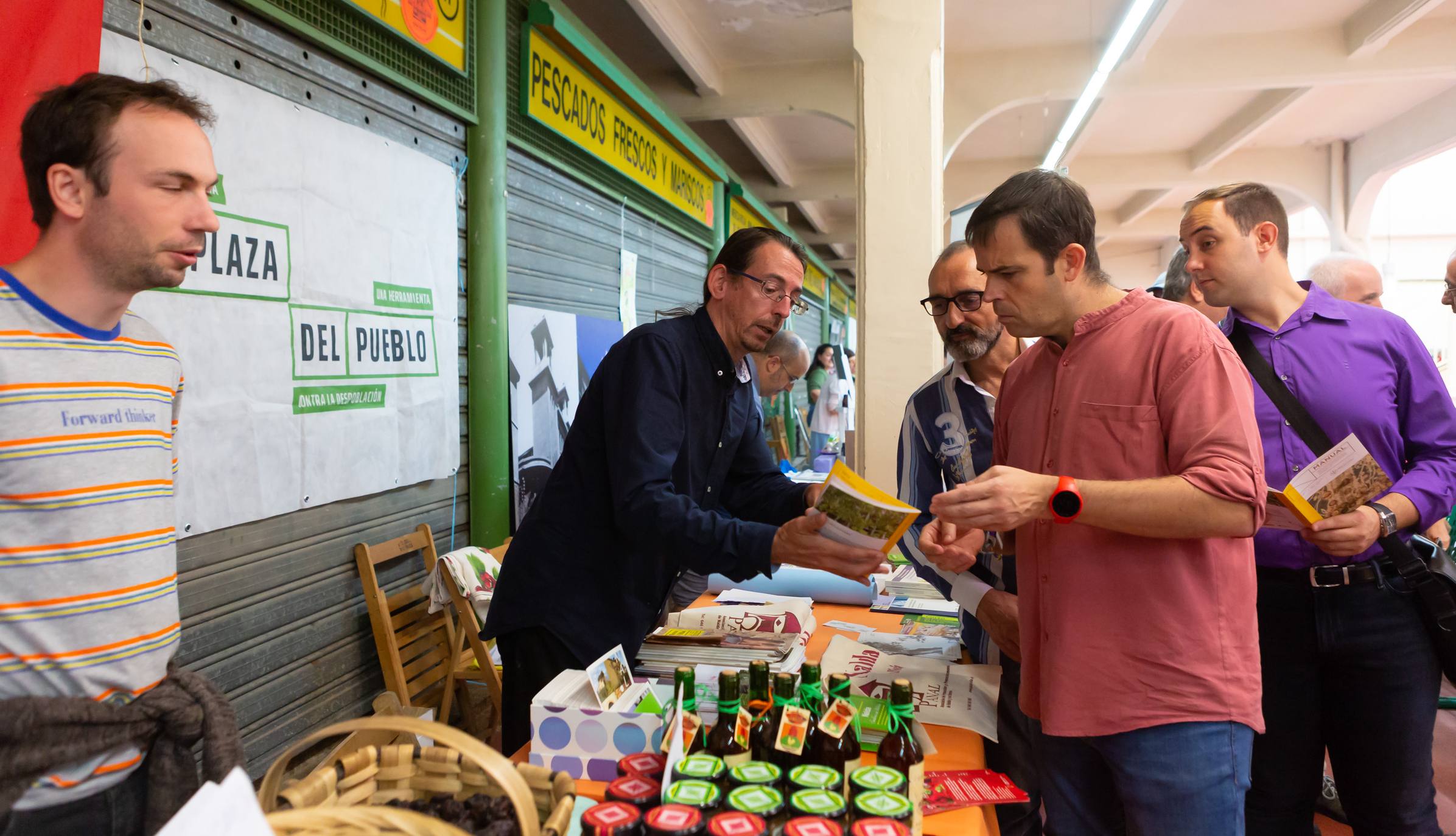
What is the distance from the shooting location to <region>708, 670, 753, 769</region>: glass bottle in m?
1.38

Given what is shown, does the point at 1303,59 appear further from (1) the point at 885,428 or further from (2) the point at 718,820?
(2) the point at 718,820

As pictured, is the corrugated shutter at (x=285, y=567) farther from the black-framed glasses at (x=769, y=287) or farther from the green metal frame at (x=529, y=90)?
the black-framed glasses at (x=769, y=287)

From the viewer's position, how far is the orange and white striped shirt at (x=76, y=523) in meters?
1.34

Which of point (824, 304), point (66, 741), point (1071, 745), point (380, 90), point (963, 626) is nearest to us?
point (66, 741)

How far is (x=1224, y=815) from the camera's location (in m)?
1.50

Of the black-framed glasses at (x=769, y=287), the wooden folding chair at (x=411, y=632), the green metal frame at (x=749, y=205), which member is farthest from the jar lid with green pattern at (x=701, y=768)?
the green metal frame at (x=749, y=205)

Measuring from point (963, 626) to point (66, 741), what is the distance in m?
1.99

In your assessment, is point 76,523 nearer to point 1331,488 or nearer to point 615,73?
point 1331,488

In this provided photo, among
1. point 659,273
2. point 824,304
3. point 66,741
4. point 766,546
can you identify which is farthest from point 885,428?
point 824,304

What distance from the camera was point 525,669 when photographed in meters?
2.07

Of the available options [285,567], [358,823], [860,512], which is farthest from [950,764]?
[285,567]

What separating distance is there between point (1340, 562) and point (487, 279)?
3.44 m

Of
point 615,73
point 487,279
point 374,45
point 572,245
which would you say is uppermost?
point 615,73

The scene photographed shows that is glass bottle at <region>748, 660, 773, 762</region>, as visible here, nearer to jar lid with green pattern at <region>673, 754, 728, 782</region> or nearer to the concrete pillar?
jar lid with green pattern at <region>673, 754, 728, 782</region>
